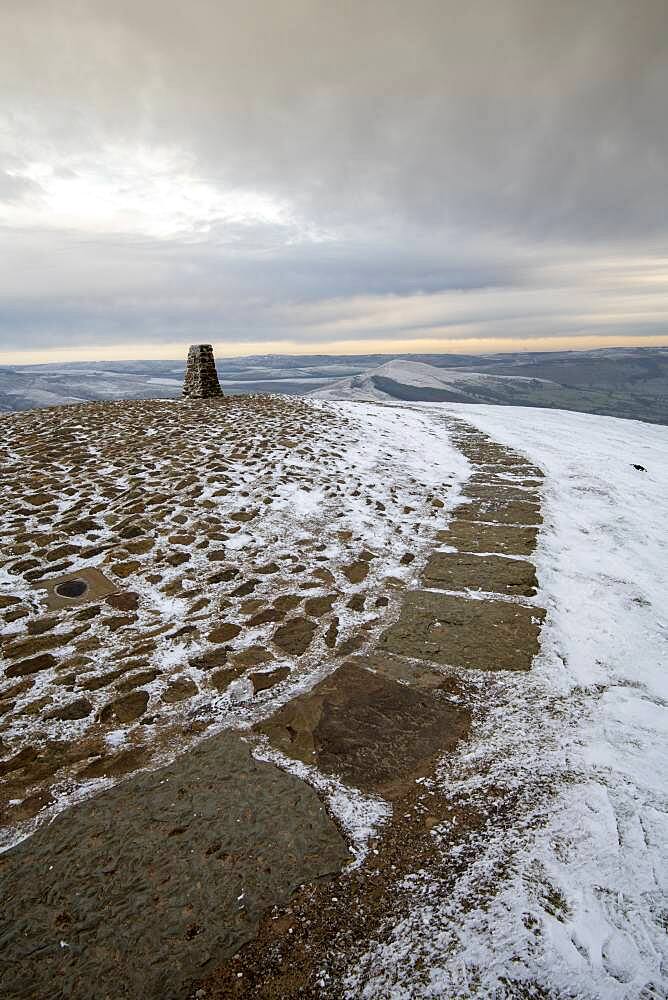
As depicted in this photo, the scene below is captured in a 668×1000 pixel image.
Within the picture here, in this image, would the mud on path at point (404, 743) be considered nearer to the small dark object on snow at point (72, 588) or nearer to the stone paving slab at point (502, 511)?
the stone paving slab at point (502, 511)

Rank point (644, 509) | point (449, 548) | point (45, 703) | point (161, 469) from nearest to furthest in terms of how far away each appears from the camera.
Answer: point (45, 703)
point (449, 548)
point (644, 509)
point (161, 469)

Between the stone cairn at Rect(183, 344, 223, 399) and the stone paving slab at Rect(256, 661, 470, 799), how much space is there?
1681 cm

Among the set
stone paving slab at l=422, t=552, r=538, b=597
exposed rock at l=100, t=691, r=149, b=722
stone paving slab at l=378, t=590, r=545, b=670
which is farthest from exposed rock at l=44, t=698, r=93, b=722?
stone paving slab at l=422, t=552, r=538, b=597

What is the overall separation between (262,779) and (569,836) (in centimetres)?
186

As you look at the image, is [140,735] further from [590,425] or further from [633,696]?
[590,425]

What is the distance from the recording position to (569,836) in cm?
260

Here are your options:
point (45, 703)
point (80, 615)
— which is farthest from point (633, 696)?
point (80, 615)

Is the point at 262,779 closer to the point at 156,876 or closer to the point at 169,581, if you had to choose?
the point at 156,876

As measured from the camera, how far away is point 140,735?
11.3ft

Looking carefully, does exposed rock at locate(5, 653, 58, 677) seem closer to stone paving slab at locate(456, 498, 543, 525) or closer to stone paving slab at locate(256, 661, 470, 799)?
stone paving slab at locate(256, 661, 470, 799)

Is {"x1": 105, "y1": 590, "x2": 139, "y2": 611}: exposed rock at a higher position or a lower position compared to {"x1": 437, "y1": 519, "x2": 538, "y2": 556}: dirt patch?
higher

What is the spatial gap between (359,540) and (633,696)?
13.0 feet

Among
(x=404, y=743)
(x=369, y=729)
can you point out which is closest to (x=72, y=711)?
(x=369, y=729)

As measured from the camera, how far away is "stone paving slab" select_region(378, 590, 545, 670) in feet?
14.3
